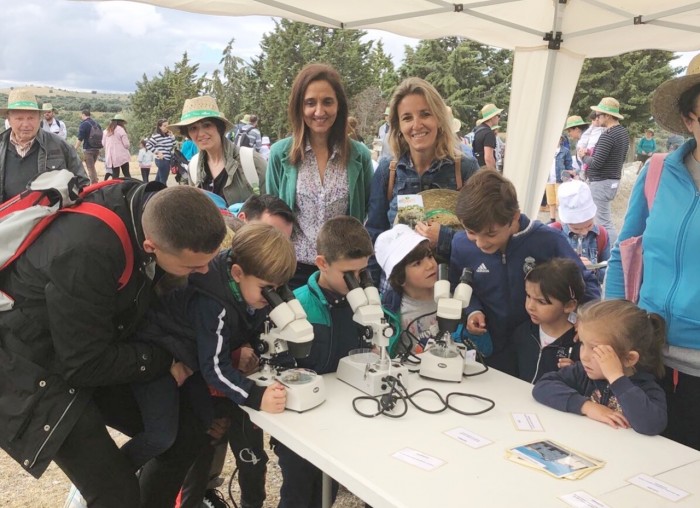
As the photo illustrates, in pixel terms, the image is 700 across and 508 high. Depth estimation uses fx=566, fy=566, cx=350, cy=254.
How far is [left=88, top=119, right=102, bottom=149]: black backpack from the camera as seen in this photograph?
11.2 metres

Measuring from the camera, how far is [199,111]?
321 centimetres

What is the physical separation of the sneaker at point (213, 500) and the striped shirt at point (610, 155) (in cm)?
580

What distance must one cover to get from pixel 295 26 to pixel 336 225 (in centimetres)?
3106

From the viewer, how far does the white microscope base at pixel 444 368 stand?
5.82ft

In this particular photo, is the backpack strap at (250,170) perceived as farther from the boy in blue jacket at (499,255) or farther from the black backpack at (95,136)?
the black backpack at (95,136)

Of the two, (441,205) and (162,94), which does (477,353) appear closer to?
(441,205)

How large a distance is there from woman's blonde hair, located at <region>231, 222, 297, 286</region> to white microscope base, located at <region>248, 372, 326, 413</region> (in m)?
0.29

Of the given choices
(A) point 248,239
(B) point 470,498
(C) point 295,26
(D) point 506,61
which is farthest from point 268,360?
(C) point 295,26

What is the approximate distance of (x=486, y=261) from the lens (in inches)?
84.7

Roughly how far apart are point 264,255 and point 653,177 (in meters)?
1.26

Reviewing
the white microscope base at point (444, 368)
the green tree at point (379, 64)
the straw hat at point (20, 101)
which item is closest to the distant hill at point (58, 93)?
the straw hat at point (20, 101)

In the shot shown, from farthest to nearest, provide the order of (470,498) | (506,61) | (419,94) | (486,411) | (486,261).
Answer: (506,61)
(419,94)
(486,261)
(486,411)
(470,498)

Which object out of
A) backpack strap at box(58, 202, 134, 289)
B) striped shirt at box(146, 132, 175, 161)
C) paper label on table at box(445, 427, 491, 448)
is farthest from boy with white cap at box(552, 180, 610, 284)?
striped shirt at box(146, 132, 175, 161)

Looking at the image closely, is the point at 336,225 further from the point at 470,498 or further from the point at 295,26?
the point at 295,26
